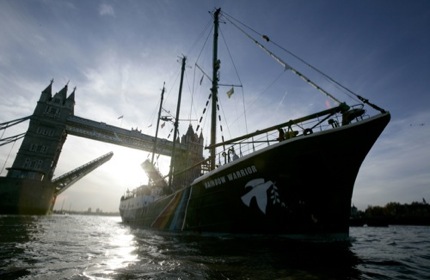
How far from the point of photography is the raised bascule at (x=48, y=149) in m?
34.5

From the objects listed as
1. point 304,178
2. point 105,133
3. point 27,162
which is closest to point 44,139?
point 27,162

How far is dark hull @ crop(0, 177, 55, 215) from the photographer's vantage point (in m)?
33.3

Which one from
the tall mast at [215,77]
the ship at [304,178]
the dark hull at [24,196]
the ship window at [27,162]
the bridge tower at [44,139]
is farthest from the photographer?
the ship window at [27,162]

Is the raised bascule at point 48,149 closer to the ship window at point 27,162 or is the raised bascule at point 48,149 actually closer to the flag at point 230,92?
the ship window at point 27,162

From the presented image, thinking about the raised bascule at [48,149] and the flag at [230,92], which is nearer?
the flag at [230,92]

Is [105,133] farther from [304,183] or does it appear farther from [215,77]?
[304,183]

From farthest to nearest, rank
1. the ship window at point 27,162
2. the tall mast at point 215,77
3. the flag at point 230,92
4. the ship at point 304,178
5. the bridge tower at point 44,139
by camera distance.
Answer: the ship window at point 27,162, the bridge tower at point 44,139, the flag at point 230,92, the tall mast at point 215,77, the ship at point 304,178

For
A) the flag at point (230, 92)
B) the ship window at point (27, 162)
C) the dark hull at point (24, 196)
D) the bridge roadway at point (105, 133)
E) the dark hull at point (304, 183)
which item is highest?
the bridge roadway at point (105, 133)

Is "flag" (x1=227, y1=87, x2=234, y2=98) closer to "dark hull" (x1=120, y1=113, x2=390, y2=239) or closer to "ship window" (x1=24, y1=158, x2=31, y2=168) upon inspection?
"dark hull" (x1=120, y1=113, x2=390, y2=239)

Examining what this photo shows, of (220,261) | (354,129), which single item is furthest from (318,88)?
(220,261)

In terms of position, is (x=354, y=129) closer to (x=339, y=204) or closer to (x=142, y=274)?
(x=339, y=204)

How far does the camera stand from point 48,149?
43938mm

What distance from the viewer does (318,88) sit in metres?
7.83

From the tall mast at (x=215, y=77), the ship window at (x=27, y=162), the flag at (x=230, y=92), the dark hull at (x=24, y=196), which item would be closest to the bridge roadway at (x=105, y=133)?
the ship window at (x=27, y=162)
